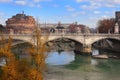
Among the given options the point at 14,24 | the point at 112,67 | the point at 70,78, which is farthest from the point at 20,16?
the point at 70,78

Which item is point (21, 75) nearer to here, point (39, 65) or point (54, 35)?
point (39, 65)

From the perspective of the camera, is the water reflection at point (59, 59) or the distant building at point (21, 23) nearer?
the water reflection at point (59, 59)

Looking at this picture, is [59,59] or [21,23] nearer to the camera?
[59,59]

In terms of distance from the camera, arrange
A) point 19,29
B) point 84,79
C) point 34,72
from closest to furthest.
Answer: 1. point 34,72
2. point 84,79
3. point 19,29

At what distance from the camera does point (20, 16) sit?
72312mm

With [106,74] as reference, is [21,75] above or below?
above

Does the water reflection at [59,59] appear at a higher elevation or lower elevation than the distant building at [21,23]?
lower

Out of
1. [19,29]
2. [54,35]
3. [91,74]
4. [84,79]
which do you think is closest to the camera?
[84,79]

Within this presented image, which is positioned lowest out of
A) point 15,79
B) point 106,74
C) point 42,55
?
point 106,74

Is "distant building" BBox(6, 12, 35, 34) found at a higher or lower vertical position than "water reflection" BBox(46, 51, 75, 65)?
higher

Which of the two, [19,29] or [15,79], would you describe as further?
[19,29]

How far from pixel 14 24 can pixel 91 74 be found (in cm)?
4876

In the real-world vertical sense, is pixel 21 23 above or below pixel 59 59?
above

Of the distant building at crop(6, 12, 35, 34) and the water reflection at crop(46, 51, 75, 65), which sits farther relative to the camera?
the distant building at crop(6, 12, 35, 34)
